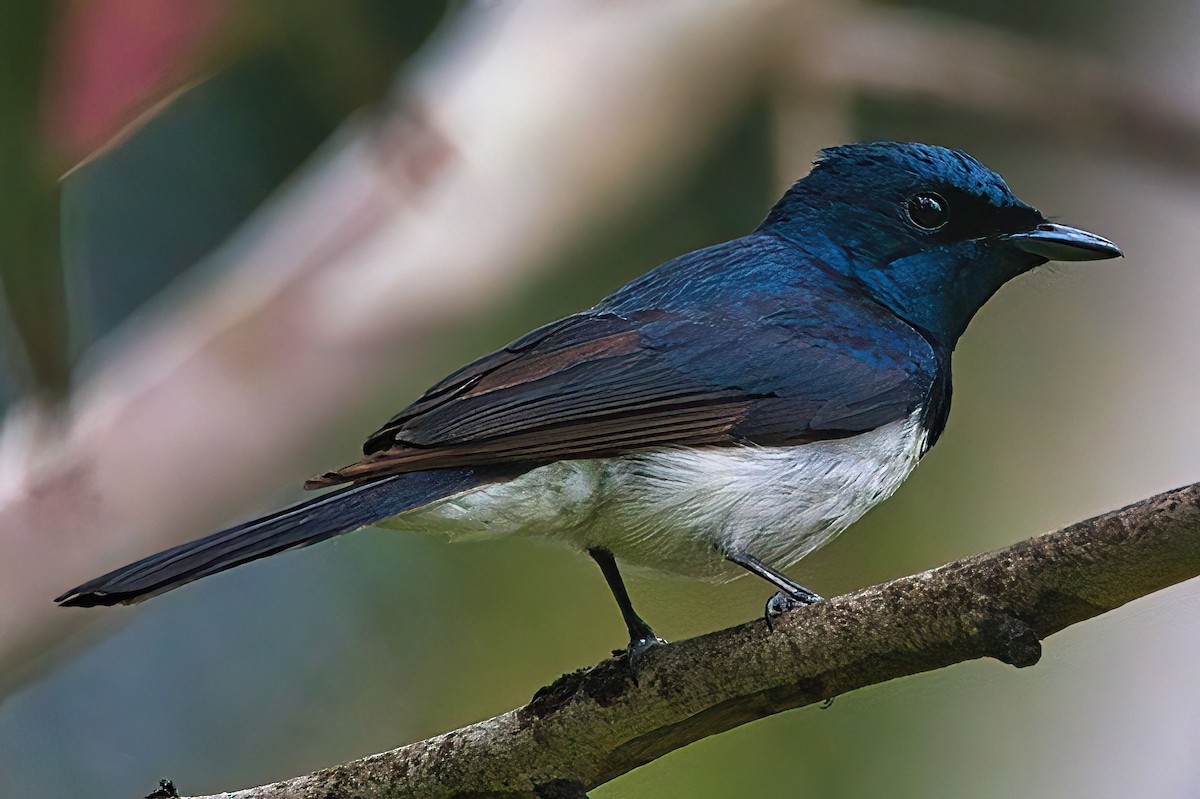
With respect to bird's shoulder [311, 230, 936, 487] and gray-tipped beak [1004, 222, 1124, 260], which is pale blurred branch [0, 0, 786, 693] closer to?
bird's shoulder [311, 230, 936, 487]

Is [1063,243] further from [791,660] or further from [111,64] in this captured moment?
[111,64]

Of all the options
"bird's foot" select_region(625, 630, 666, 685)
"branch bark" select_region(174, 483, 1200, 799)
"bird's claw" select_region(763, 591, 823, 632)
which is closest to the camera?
"branch bark" select_region(174, 483, 1200, 799)

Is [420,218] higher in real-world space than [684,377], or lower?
higher

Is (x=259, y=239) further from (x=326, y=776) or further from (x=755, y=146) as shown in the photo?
(x=326, y=776)

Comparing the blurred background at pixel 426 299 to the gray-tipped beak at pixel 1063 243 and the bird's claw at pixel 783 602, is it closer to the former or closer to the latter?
the gray-tipped beak at pixel 1063 243

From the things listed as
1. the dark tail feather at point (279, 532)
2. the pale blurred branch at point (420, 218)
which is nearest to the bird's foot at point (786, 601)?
the dark tail feather at point (279, 532)

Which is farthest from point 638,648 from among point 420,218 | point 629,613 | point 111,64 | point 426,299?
point 111,64

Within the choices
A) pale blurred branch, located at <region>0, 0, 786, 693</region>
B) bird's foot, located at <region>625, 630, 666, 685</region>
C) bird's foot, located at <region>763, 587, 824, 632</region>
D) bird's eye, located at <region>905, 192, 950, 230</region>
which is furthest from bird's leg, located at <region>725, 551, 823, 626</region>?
pale blurred branch, located at <region>0, 0, 786, 693</region>

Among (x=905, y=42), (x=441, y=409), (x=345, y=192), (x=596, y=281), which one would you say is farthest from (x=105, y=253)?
(x=905, y=42)
